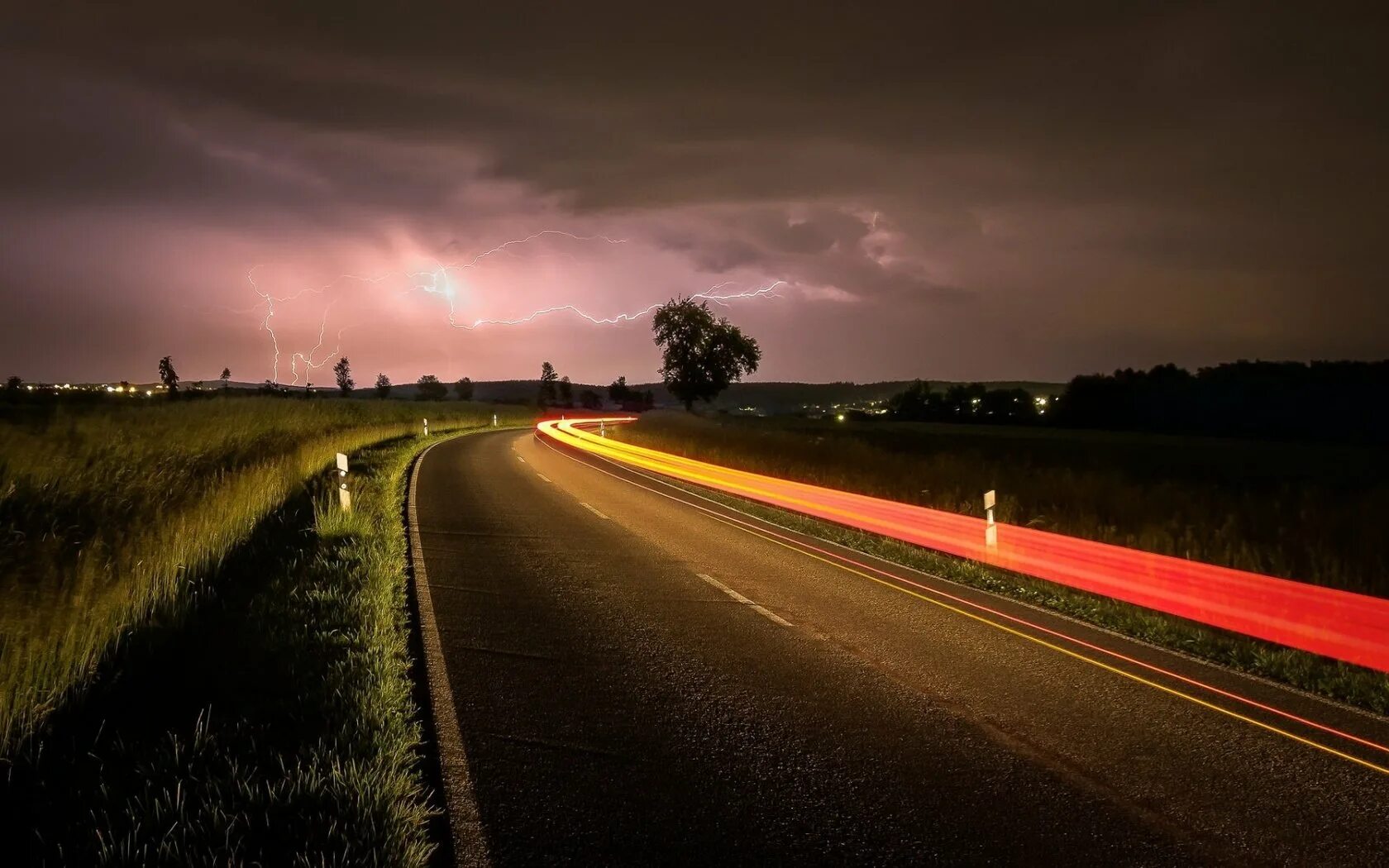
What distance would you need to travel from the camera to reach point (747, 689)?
588 centimetres

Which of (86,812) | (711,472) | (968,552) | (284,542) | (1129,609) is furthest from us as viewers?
(711,472)

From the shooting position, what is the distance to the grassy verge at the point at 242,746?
3523 mm

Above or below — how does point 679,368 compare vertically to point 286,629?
above

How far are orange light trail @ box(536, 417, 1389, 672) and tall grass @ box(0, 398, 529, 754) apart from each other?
1031 centimetres

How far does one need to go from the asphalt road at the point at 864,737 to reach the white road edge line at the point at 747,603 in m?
0.04

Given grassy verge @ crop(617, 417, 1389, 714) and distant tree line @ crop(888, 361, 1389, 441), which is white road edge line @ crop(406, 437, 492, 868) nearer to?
grassy verge @ crop(617, 417, 1389, 714)

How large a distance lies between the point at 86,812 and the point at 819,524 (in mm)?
12247

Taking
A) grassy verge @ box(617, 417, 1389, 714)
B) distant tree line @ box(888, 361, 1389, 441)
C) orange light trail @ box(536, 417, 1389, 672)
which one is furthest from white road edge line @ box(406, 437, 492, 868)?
distant tree line @ box(888, 361, 1389, 441)

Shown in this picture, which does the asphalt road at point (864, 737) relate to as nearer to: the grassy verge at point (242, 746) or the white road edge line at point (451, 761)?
the white road edge line at point (451, 761)

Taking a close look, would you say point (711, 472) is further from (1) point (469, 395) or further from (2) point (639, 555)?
(1) point (469, 395)

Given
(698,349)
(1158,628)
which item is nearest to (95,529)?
(1158,628)

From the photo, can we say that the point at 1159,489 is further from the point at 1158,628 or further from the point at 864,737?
the point at 864,737

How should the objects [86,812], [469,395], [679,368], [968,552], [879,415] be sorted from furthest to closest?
[469,395] → [879,415] → [679,368] → [968,552] → [86,812]

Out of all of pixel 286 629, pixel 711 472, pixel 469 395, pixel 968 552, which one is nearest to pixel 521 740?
pixel 286 629
